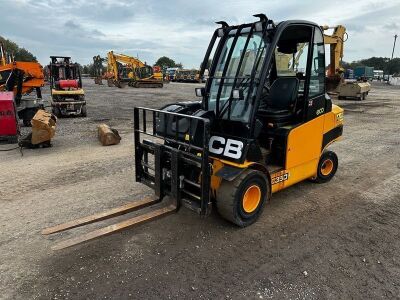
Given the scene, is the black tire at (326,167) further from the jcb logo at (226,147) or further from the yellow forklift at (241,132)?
the jcb logo at (226,147)

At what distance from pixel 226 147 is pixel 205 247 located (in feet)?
3.92

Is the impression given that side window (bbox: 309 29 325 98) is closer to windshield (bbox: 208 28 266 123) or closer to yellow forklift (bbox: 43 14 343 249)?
yellow forklift (bbox: 43 14 343 249)

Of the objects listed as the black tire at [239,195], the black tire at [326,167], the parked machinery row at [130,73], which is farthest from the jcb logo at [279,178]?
the parked machinery row at [130,73]

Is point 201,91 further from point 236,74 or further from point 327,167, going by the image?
point 327,167

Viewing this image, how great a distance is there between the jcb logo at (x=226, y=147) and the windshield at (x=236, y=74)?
30 centimetres

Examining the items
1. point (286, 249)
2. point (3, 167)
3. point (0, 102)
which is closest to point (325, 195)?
point (286, 249)

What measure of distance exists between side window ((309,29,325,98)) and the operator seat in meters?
0.26

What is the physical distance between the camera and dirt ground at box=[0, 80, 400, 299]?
309 centimetres

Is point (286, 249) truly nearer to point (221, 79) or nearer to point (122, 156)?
point (221, 79)

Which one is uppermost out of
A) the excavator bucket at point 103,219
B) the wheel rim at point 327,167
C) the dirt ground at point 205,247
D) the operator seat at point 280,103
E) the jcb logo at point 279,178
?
the operator seat at point 280,103

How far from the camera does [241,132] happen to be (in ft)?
13.3

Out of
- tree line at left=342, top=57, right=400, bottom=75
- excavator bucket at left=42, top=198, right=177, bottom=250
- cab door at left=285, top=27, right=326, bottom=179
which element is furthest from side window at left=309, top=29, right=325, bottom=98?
tree line at left=342, top=57, right=400, bottom=75

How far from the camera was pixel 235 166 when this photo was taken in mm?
3912

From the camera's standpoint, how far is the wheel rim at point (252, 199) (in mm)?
4096
